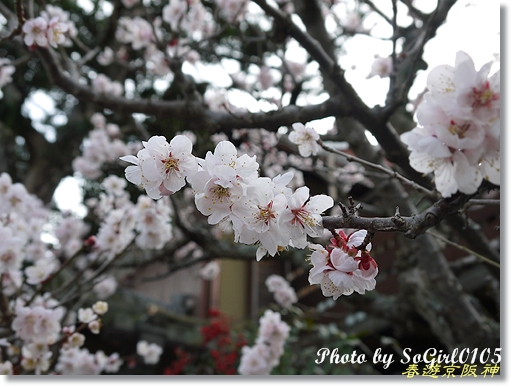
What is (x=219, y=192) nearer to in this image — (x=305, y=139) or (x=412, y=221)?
(x=412, y=221)

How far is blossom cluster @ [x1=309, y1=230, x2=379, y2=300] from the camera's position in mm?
496

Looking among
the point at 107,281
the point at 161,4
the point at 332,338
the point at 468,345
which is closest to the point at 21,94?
the point at 161,4

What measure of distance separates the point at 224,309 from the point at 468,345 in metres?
2.08

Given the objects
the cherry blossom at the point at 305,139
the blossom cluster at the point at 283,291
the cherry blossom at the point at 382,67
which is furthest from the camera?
the blossom cluster at the point at 283,291

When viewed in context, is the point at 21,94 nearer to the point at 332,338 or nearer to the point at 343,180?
the point at 343,180

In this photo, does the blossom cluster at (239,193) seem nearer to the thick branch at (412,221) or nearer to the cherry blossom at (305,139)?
the thick branch at (412,221)

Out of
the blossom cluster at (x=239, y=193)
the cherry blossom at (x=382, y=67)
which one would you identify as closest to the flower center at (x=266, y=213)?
the blossom cluster at (x=239, y=193)

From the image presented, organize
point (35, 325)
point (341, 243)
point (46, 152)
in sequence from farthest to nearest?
1. point (46, 152)
2. point (35, 325)
3. point (341, 243)

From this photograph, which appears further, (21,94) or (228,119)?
(21,94)

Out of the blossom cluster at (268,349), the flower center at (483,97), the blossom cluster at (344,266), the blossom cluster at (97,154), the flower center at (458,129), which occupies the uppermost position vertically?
the blossom cluster at (97,154)

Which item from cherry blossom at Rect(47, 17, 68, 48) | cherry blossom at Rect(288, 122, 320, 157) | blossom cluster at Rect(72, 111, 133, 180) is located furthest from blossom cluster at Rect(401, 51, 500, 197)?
blossom cluster at Rect(72, 111, 133, 180)

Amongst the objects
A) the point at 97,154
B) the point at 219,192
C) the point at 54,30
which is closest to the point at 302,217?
the point at 219,192

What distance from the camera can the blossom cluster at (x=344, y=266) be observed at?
50cm

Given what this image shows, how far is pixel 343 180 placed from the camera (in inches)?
82.4
